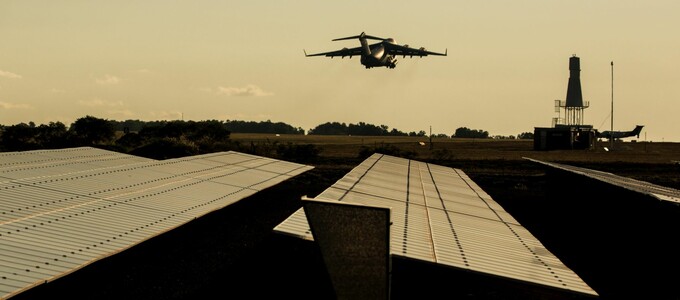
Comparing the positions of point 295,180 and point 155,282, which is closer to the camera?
point 155,282

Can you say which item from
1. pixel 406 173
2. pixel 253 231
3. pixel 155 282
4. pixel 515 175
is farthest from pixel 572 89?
pixel 155 282

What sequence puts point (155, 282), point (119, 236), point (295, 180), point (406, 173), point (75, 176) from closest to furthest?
point (119, 236), point (155, 282), point (75, 176), point (406, 173), point (295, 180)

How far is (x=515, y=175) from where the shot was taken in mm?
76000

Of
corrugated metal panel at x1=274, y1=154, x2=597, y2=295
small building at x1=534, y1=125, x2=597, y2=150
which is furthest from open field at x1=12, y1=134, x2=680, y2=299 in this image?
small building at x1=534, y1=125, x2=597, y2=150

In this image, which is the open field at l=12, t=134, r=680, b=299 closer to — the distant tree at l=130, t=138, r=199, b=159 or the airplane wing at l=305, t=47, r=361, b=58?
the distant tree at l=130, t=138, r=199, b=159

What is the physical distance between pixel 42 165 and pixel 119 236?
14.4 m

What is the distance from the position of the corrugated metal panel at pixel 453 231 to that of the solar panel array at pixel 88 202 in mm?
4819

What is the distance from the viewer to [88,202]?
24469 mm

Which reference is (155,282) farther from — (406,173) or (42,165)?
(406,173)

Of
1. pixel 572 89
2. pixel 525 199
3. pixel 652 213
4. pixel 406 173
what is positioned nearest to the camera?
pixel 652 213

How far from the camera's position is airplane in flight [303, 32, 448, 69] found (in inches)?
4422

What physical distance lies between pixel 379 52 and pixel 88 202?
9084cm

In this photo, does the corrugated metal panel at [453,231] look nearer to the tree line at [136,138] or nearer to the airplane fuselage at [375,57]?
the tree line at [136,138]

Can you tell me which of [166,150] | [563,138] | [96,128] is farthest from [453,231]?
[563,138]
